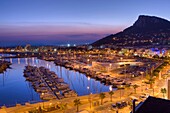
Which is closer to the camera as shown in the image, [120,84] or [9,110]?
[9,110]

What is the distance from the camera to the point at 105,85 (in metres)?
25.5

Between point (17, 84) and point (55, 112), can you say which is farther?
point (17, 84)

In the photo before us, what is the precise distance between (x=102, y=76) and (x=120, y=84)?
4.51 m

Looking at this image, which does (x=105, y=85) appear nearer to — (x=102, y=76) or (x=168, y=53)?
(x=102, y=76)

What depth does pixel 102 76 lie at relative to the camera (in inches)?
1100

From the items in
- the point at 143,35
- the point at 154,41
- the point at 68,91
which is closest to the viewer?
the point at 68,91

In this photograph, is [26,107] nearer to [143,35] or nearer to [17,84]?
[17,84]

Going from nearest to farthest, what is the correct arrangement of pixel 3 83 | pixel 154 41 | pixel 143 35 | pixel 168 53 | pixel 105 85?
pixel 105 85, pixel 3 83, pixel 168 53, pixel 154 41, pixel 143 35

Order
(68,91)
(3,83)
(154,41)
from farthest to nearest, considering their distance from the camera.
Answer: (154,41) → (3,83) → (68,91)

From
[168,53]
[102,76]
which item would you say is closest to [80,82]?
[102,76]

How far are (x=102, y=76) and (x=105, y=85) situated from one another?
253 cm

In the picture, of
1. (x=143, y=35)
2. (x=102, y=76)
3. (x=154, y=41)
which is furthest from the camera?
(x=143, y=35)

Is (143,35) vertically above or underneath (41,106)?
above

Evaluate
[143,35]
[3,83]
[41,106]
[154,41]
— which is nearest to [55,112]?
[41,106]
